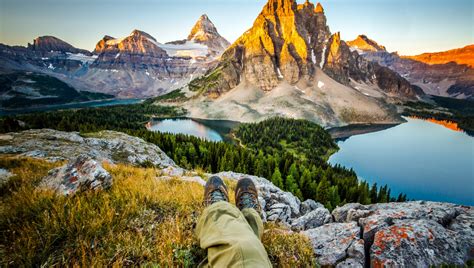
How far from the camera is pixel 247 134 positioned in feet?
275

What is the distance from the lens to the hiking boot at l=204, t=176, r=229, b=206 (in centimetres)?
512

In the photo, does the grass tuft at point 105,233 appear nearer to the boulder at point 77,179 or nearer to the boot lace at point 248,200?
the boulder at point 77,179

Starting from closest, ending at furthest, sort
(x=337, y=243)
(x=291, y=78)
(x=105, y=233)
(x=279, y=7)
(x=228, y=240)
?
1. (x=228, y=240)
2. (x=105, y=233)
3. (x=337, y=243)
4. (x=291, y=78)
5. (x=279, y=7)

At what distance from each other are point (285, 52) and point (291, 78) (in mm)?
22628

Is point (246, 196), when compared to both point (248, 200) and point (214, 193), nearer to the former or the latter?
point (248, 200)

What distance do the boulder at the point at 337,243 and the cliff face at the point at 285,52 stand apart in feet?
552

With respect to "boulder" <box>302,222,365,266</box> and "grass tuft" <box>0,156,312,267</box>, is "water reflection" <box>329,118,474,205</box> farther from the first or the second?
"grass tuft" <box>0,156,312,267</box>

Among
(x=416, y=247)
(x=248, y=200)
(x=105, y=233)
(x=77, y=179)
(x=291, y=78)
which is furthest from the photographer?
(x=291, y=78)

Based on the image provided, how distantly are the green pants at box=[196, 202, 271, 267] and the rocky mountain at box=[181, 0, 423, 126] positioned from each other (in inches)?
5116

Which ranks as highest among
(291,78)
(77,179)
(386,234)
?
(291,78)

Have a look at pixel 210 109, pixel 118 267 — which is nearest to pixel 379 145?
pixel 118 267

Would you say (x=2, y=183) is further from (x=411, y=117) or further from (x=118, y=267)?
(x=411, y=117)

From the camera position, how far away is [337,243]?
539 cm

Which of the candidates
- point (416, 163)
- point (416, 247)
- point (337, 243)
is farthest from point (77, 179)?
point (416, 163)
